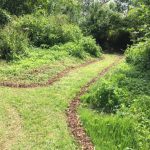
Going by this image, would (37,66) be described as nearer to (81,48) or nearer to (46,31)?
(81,48)

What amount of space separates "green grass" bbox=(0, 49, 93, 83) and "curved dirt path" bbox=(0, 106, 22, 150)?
4.12 m

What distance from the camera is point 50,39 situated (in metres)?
23.5

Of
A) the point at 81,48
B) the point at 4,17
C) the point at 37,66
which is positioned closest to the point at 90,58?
the point at 81,48

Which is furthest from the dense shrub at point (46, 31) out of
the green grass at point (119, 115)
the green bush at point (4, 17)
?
the green grass at point (119, 115)

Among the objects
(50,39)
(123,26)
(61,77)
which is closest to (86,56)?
(50,39)

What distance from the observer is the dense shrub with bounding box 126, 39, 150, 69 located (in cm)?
1745

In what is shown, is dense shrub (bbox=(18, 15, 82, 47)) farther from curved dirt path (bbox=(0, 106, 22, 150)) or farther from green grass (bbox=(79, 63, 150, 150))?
curved dirt path (bbox=(0, 106, 22, 150))

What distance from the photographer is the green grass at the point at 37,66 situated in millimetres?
15047

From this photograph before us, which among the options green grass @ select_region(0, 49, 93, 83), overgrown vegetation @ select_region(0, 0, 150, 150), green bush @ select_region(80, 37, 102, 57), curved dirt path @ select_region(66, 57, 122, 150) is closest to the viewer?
curved dirt path @ select_region(66, 57, 122, 150)

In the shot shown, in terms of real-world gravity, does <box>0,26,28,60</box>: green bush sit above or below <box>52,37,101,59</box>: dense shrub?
above

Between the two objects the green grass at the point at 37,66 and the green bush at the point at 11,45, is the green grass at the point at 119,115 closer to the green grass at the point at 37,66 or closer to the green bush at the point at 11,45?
the green grass at the point at 37,66

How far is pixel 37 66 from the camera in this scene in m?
17.0

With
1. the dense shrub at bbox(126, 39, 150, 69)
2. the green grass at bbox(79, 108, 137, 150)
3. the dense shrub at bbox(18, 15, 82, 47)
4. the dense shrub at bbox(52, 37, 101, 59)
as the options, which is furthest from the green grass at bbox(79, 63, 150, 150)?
the dense shrub at bbox(18, 15, 82, 47)

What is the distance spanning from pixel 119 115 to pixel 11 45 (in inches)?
376
